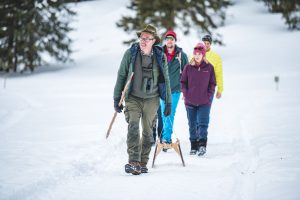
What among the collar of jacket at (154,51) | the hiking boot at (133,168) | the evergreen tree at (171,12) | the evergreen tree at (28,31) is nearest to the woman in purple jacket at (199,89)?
the collar of jacket at (154,51)

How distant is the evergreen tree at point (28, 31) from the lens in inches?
1081

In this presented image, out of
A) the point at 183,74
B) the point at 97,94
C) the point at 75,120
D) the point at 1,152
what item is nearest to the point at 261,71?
the point at 97,94

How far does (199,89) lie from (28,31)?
75.2 feet

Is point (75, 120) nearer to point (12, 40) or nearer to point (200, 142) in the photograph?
point (200, 142)

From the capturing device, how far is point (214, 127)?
9992 mm

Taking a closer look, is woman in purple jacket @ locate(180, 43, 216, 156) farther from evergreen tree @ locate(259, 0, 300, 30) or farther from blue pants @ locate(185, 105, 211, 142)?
evergreen tree @ locate(259, 0, 300, 30)

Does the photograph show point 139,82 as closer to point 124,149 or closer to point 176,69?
point 176,69

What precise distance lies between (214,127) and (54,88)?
11566 millimetres

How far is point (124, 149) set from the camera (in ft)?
24.8

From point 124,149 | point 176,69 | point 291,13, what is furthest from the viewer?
point 291,13

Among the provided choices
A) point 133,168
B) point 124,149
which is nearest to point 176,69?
point 124,149

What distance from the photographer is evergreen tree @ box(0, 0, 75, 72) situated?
90.1 feet

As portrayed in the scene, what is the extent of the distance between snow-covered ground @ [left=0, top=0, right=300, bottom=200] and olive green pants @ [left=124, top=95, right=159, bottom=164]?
1.16ft

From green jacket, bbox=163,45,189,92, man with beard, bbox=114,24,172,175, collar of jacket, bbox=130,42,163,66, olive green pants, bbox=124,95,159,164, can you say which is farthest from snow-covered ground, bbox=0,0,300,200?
collar of jacket, bbox=130,42,163,66
